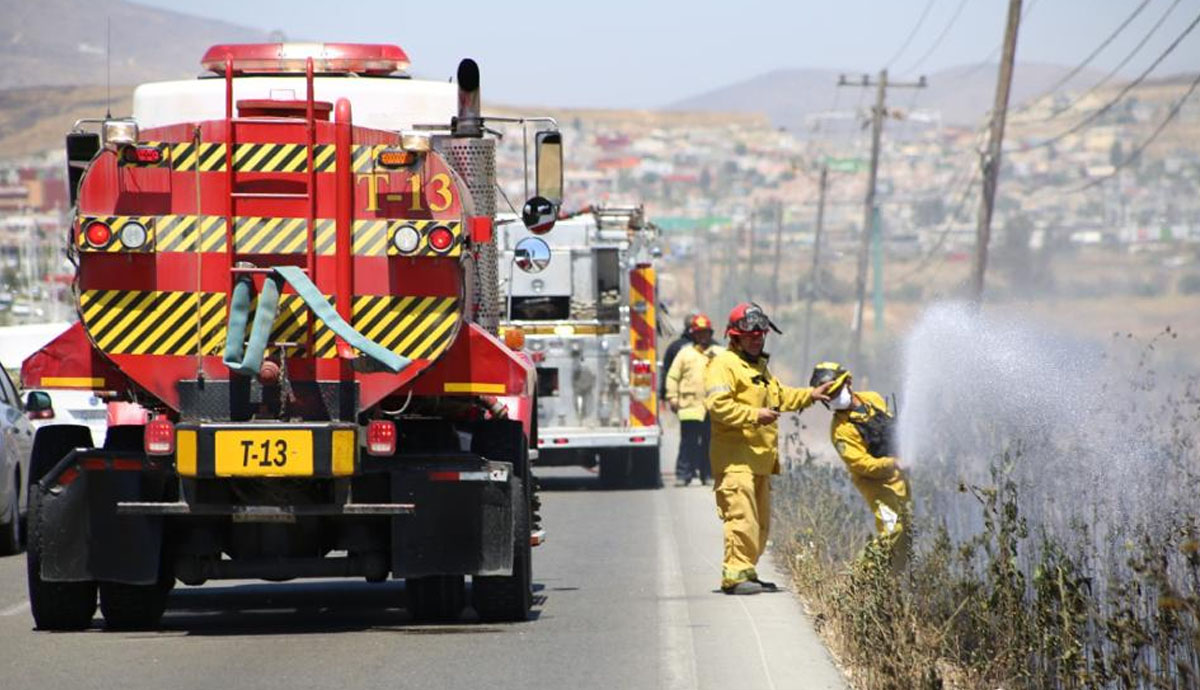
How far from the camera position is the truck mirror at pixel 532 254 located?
69.1ft

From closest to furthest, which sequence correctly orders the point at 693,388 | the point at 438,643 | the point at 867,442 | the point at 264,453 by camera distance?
the point at 264,453 < the point at 438,643 < the point at 867,442 < the point at 693,388

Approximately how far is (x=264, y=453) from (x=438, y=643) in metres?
1.41

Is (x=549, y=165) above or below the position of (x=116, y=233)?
above

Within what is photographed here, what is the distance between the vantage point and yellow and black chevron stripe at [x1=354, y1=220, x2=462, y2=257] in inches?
A: 424

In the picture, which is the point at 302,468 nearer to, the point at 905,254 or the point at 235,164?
the point at 235,164

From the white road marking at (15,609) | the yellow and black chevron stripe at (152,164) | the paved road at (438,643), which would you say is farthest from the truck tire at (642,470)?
the yellow and black chevron stripe at (152,164)

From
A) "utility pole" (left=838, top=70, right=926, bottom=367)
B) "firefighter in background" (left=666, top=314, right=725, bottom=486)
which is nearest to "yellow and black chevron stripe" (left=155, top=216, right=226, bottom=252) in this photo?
"firefighter in background" (left=666, top=314, right=725, bottom=486)

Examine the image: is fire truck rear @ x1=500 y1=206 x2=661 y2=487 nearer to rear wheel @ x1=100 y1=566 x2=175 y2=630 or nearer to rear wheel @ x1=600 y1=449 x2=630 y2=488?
rear wheel @ x1=600 y1=449 x2=630 y2=488

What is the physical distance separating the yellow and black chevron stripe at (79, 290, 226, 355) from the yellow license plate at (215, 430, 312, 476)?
546mm

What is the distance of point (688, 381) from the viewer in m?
23.5

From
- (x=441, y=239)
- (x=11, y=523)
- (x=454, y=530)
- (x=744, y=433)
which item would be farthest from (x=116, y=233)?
(x=11, y=523)

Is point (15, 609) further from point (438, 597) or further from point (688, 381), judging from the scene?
point (688, 381)

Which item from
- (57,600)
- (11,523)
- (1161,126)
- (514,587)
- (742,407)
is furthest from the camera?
(1161,126)

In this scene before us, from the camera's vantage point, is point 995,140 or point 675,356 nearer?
point 675,356
